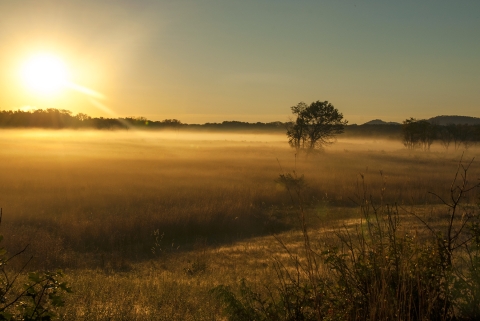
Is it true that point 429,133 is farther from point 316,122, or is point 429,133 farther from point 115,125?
point 115,125

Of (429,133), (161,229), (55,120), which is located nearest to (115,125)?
(55,120)

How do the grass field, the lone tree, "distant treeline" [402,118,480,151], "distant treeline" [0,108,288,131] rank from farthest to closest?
1. "distant treeline" [0,108,288,131]
2. "distant treeline" [402,118,480,151]
3. the lone tree
4. the grass field

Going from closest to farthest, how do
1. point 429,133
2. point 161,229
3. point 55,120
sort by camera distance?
point 161,229, point 429,133, point 55,120

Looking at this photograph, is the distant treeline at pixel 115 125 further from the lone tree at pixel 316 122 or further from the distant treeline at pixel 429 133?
the lone tree at pixel 316 122

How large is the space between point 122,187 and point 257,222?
10948mm

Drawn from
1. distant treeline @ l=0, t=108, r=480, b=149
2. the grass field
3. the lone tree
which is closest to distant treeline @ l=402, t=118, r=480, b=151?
distant treeline @ l=0, t=108, r=480, b=149

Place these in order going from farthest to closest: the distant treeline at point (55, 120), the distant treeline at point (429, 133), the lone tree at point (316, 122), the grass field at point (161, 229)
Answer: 1. the distant treeline at point (55, 120)
2. the distant treeline at point (429, 133)
3. the lone tree at point (316, 122)
4. the grass field at point (161, 229)

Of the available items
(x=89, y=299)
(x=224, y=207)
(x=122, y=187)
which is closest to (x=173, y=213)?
(x=224, y=207)

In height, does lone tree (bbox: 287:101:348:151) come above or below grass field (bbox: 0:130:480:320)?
above

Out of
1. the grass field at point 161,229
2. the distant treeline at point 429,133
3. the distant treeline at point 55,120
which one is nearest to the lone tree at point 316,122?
the grass field at point 161,229

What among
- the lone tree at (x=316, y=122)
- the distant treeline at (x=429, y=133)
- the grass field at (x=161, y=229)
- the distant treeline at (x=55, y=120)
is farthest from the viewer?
the distant treeline at (x=55, y=120)

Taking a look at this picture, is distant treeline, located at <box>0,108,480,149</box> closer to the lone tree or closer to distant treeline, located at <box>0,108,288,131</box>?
distant treeline, located at <box>0,108,288,131</box>

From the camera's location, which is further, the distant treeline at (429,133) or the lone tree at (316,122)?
the distant treeline at (429,133)

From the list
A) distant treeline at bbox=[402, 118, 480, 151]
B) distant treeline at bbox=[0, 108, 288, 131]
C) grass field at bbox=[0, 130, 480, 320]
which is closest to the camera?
grass field at bbox=[0, 130, 480, 320]
